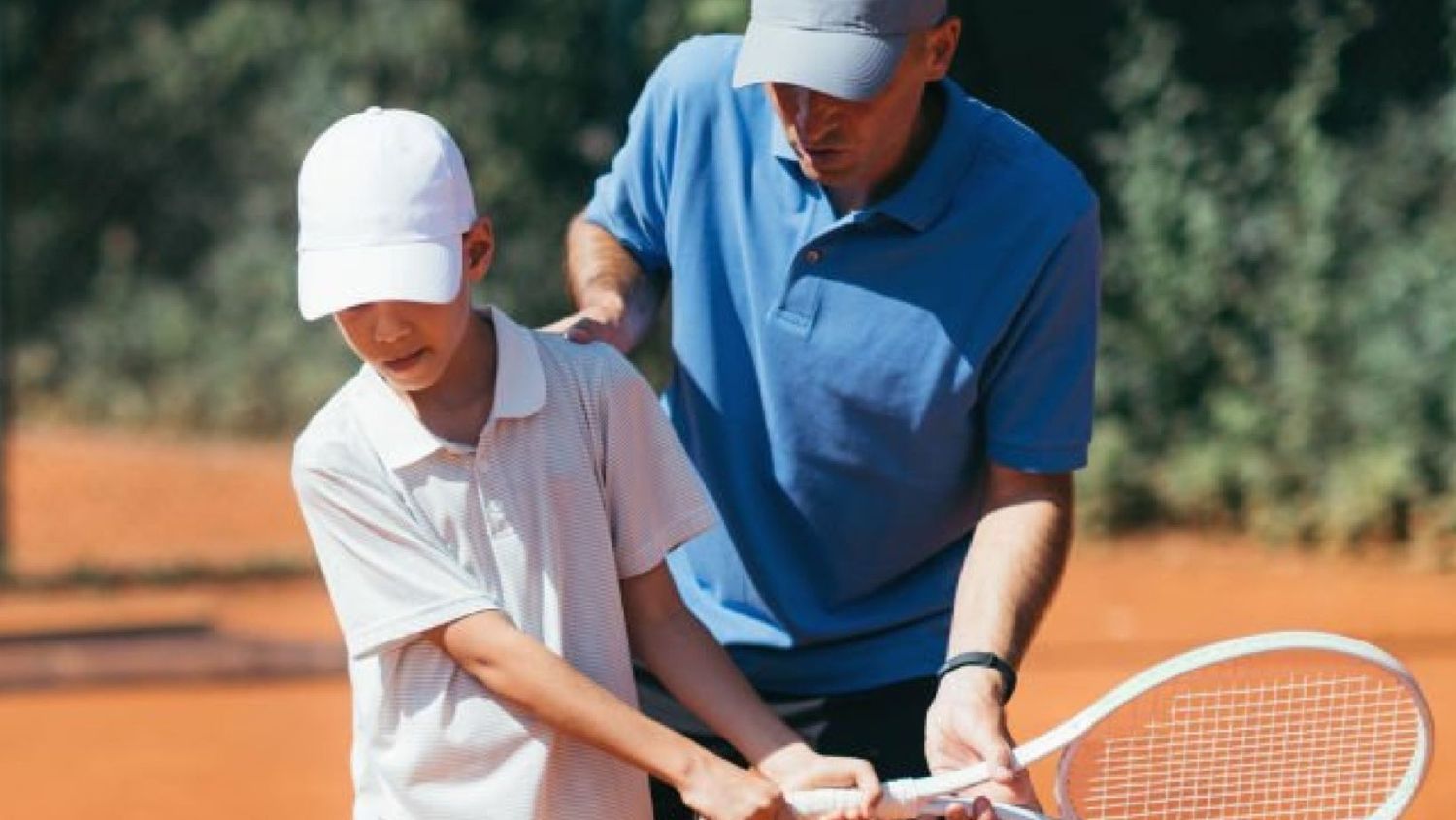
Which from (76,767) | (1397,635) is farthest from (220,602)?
(1397,635)

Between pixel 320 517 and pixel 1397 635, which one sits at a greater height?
pixel 320 517

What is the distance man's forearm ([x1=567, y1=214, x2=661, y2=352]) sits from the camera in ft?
10.9

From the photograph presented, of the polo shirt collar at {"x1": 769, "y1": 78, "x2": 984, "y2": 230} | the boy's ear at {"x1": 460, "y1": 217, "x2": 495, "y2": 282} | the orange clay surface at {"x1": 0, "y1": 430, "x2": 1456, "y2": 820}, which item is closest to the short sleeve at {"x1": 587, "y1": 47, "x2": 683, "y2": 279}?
the polo shirt collar at {"x1": 769, "y1": 78, "x2": 984, "y2": 230}

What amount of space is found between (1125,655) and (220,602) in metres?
3.58

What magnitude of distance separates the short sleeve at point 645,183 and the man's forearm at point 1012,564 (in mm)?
527

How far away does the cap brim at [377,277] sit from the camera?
277 centimetres

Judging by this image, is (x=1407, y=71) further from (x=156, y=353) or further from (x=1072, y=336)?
(x=156, y=353)

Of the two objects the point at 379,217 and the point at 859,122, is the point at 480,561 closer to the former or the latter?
the point at 379,217

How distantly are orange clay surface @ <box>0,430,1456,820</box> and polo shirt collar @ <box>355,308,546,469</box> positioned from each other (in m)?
3.48

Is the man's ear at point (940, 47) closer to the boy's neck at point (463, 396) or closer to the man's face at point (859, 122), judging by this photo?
the man's face at point (859, 122)

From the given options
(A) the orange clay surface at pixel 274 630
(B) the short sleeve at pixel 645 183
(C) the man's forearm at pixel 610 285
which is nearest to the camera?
(C) the man's forearm at pixel 610 285

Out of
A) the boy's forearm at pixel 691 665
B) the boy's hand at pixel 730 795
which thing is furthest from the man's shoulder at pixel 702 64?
the boy's hand at pixel 730 795

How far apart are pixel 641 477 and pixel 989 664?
43cm

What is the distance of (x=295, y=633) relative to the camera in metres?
9.88
